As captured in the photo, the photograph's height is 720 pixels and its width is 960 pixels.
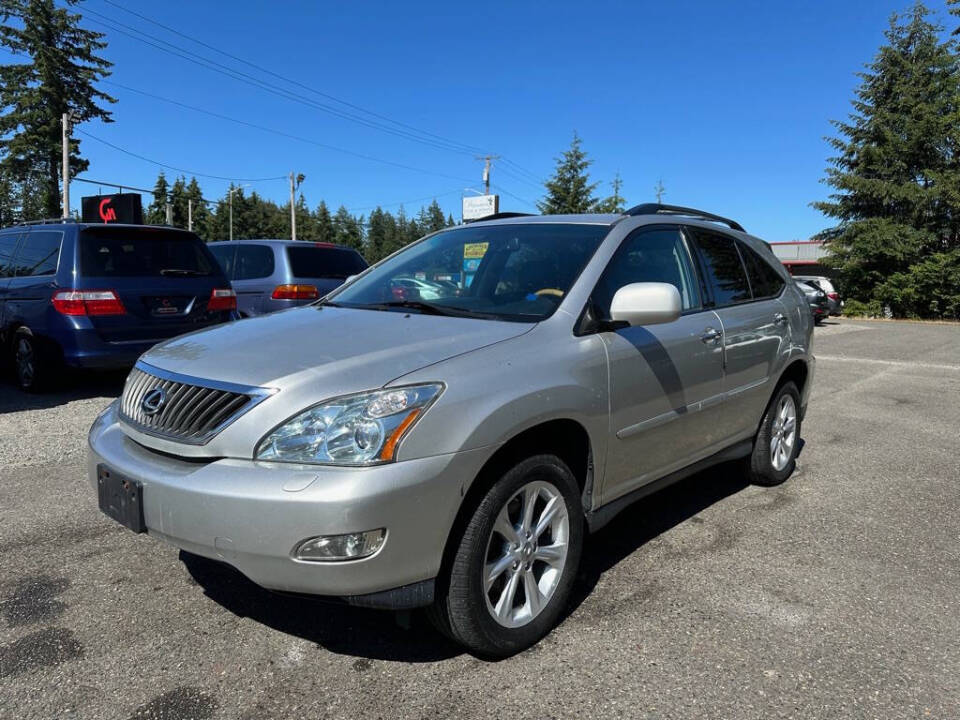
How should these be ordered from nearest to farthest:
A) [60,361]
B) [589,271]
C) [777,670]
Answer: [777,670] < [589,271] < [60,361]

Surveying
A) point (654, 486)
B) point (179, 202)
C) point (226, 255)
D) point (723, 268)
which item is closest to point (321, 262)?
point (226, 255)

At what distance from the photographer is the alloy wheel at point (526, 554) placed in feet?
8.14

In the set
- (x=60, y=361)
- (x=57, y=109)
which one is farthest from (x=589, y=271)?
(x=57, y=109)

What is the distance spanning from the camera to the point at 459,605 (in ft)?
7.59

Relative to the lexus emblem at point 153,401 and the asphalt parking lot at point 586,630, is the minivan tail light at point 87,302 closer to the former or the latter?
the asphalt parking lot at point 586,630

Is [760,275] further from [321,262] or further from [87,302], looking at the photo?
[321,262]

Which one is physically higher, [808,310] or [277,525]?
[808,310]

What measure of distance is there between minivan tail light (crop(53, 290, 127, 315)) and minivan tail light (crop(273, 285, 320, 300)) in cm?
256

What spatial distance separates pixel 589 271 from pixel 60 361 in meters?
5.90

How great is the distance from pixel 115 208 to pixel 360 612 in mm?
23079

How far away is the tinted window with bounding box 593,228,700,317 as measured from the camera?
3.12m

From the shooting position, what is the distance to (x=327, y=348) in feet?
8.40

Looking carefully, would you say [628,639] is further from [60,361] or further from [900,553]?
[60,361]

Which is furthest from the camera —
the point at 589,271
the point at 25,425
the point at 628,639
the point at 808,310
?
the point at 25,425
